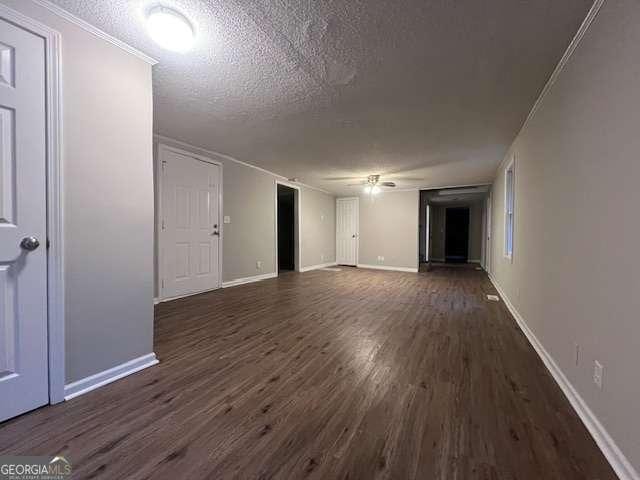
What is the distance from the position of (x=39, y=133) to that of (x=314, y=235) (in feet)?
19.6

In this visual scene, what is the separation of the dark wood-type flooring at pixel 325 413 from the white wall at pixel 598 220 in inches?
9.9

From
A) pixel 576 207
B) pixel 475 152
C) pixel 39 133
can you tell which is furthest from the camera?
pixel 475 152

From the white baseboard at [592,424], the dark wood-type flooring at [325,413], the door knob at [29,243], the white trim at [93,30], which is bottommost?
the dark wood-type flooring at [325,413]

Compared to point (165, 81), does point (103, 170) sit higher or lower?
lower

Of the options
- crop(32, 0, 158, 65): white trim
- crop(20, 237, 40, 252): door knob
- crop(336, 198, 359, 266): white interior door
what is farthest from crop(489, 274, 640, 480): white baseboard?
crop(336, 198, 359, 266): white interior door

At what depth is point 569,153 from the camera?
1712mm

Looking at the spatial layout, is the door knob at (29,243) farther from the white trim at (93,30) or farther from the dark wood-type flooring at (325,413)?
the white trim at (93,30)

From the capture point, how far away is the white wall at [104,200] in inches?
61.4

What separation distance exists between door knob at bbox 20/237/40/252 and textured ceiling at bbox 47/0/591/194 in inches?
50.5

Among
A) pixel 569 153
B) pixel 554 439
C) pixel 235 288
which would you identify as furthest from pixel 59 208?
pixel 235 288

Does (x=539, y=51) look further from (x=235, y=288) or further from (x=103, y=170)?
(x=235, y=288)

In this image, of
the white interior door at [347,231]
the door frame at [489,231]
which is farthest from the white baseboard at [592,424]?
the white interior door at [347,231]

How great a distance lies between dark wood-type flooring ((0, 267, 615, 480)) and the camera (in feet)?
3.71

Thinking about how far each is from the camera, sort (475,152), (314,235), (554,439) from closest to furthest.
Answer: (554,439), (475,152), (314,235)
